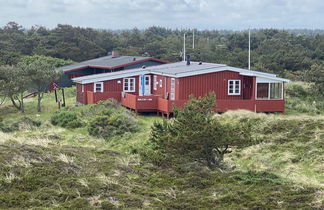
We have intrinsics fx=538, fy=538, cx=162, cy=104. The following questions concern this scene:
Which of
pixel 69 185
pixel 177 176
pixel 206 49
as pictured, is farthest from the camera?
pixel 206 49

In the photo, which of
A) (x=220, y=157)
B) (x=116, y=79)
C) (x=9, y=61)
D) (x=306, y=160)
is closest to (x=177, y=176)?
(x=220, y=157)

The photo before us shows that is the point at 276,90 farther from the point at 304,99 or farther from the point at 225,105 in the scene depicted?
the point at 304,99

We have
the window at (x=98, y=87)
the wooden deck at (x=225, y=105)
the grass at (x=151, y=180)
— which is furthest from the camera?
the window at (x=98, y=87)

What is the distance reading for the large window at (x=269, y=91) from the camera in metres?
29.8

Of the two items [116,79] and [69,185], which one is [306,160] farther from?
[116,79]

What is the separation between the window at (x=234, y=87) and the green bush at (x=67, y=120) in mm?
8889

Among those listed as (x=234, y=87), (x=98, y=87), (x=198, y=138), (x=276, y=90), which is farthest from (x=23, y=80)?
(x=198, y=138)

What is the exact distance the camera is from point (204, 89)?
29938mm

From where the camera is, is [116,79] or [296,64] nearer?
[116,79]

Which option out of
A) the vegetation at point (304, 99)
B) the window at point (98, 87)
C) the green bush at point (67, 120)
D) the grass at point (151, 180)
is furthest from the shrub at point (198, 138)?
the window at point (98, 87)

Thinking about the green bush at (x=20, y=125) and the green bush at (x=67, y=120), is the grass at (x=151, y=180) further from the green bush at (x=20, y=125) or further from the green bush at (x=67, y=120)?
the green bush at (x=67, y=120)

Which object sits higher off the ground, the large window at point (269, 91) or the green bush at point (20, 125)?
the large window at point (269, 91)

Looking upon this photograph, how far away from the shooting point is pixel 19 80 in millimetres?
31391

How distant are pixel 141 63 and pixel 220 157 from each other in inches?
1128
